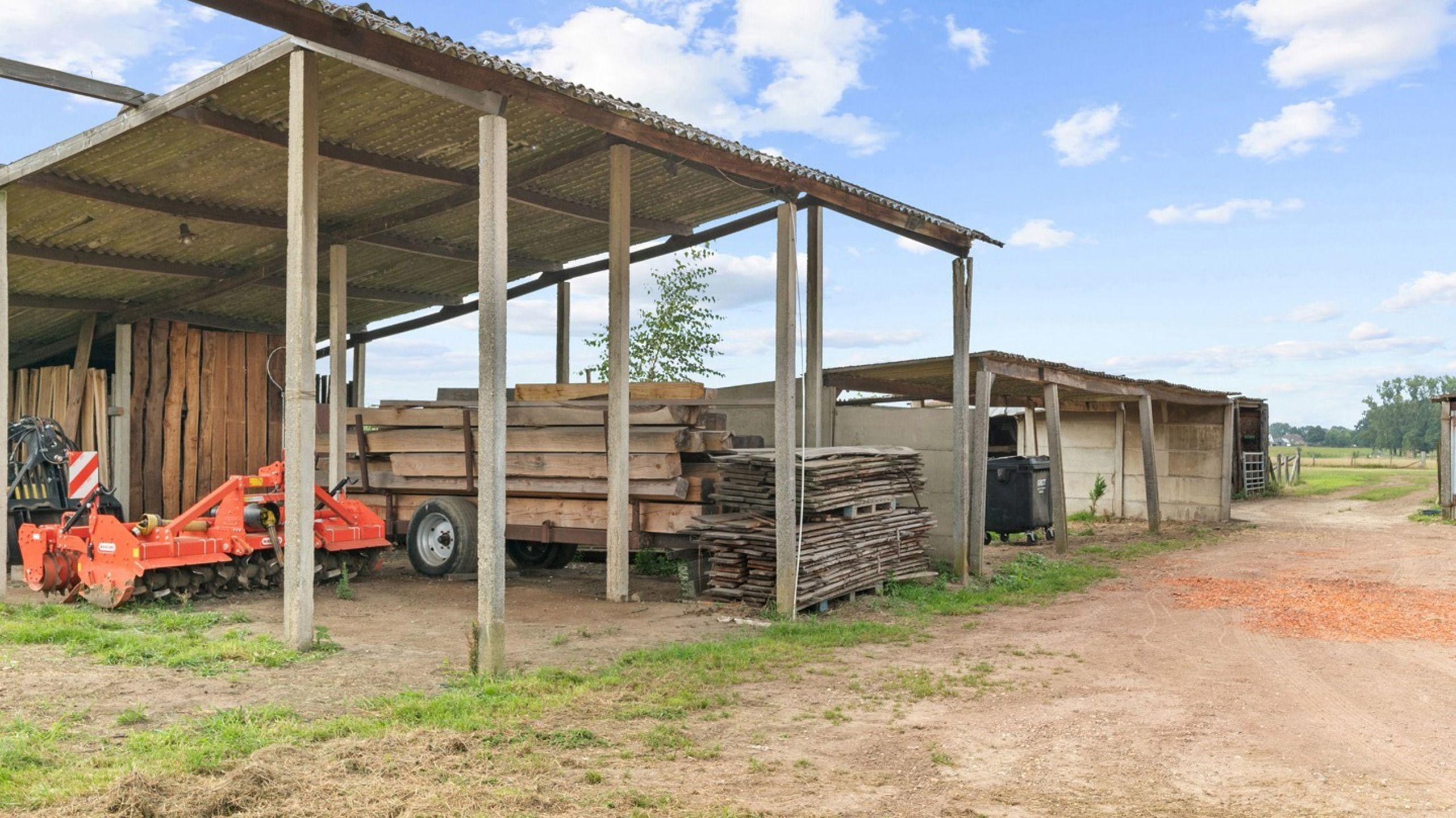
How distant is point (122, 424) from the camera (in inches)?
615

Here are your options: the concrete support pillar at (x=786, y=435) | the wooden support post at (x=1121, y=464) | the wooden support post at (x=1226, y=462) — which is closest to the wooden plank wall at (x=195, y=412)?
the concrete support pillar at (x=786, y=435)

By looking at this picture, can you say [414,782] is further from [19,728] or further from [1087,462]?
[1087,462]

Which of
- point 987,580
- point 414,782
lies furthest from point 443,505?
point 414,782

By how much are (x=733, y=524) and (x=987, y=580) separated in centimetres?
399

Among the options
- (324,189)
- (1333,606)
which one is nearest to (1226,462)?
(1333,606)

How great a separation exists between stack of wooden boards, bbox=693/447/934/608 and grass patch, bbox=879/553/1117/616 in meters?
0.42

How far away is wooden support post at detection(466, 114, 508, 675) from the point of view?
7.19 m

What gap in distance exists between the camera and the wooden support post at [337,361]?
41.9 ft

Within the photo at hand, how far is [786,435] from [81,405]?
1208 cm

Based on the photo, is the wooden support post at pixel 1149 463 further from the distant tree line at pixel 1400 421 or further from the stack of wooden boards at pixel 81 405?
the distant tree line at pixel 1400 421

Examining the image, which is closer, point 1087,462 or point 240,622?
point 240,622

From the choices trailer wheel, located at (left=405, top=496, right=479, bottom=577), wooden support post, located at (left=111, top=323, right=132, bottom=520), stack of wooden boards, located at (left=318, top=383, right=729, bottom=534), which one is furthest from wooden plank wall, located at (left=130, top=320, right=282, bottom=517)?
trailer wheel, located at (left=405, top=496, right=479, bottom=577)

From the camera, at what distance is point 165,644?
314 inches

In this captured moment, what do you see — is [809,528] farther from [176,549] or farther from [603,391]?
[176,549]
